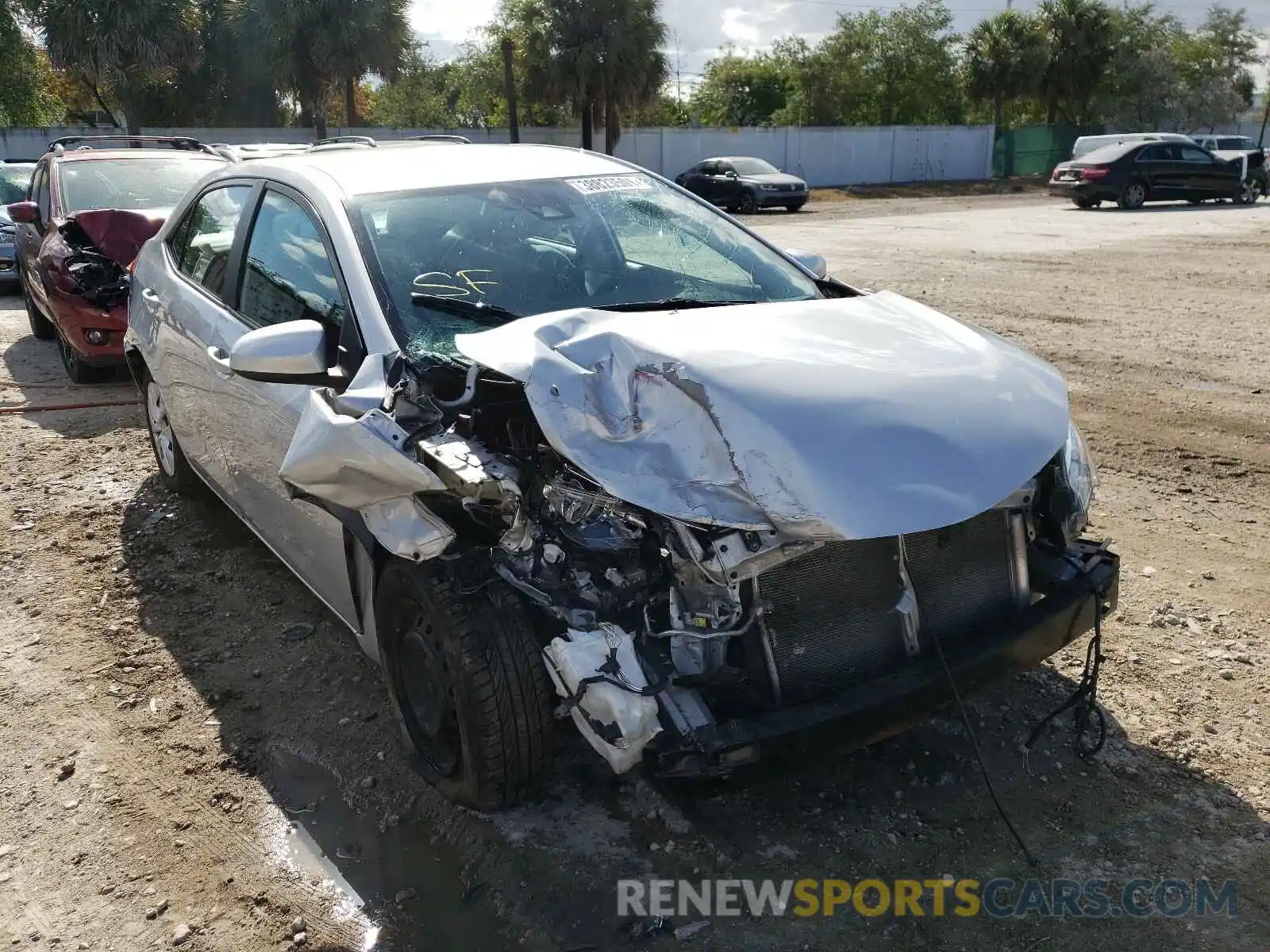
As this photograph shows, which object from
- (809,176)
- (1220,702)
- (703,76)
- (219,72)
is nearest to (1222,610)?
(1220,702)

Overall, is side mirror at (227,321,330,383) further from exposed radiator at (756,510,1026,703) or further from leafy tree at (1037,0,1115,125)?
leafy tree at (1037,0,1115,125)

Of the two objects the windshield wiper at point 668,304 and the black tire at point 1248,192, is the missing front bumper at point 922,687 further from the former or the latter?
the black tire at point 1248,192

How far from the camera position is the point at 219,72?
33469 millimetres

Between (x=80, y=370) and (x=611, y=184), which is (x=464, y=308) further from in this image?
(x=80, y=370)

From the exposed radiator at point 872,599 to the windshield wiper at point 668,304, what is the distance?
3.58 ft

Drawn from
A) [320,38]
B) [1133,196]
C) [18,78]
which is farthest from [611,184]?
[18,78]

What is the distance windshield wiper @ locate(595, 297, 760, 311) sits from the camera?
137 inches

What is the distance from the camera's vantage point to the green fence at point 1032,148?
44.4 metres

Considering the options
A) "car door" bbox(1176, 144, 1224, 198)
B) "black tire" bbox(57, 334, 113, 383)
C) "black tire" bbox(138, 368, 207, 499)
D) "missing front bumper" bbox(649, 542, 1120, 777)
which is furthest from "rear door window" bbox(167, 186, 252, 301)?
"car door" bbox(1176, 144, 1224, 198)

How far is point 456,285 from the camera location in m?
3.44

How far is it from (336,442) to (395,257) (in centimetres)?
88

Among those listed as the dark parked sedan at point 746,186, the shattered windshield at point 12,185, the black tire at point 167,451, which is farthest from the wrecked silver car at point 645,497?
the dark parked sedan at point 746,186

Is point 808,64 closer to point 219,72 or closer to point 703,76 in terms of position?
point 703,76

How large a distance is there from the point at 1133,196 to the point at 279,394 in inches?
989
